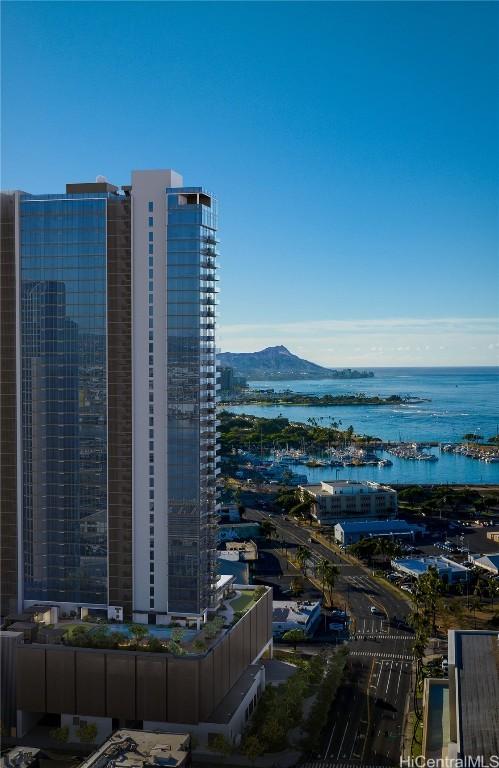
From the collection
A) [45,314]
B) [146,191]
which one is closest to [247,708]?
[45,314]

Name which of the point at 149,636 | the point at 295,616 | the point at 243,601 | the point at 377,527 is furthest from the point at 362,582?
the point at 149,636

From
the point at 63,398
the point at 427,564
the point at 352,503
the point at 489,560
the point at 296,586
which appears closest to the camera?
the point at 63,398

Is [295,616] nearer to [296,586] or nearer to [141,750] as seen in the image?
[296,586]

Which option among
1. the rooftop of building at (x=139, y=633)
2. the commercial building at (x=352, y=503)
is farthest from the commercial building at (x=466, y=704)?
the commercial building at (x=352, y=503)

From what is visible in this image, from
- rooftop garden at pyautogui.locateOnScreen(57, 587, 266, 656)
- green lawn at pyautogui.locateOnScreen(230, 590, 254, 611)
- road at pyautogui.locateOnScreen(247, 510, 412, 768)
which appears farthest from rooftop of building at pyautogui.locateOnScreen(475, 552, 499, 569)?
rooftop garden at pyautogui.locateOnScreen(57, 587, 266, 656)

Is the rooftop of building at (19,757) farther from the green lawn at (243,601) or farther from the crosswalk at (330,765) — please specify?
the green lawn at (243,601)

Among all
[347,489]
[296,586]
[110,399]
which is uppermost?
[110,399]
